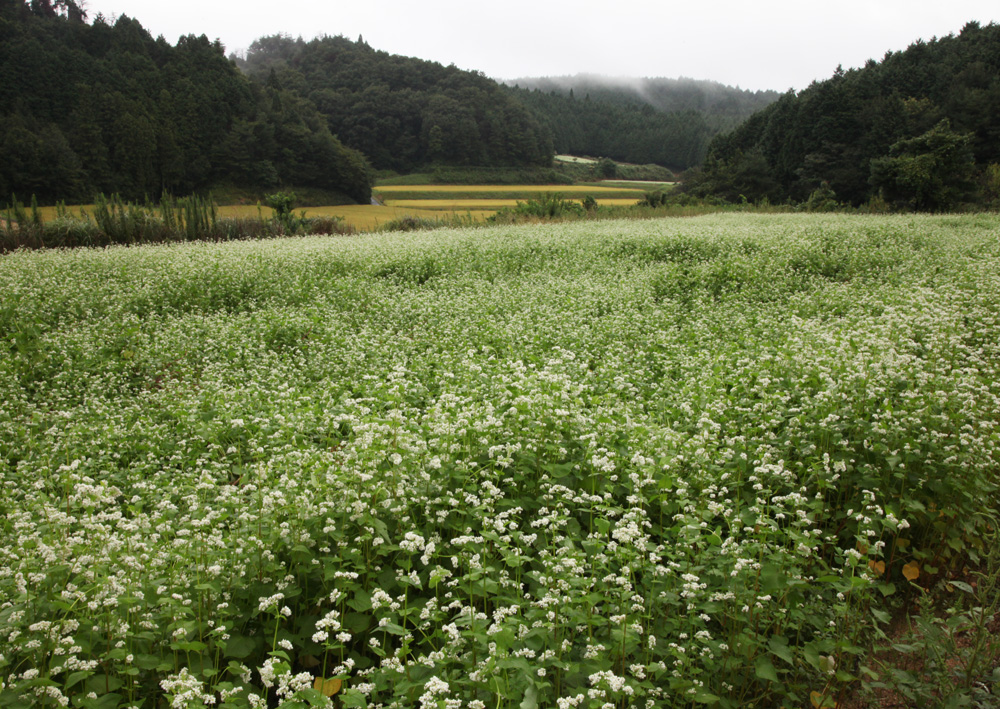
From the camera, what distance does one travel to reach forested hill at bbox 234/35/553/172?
75.7m

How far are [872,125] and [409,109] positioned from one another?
58.2 m

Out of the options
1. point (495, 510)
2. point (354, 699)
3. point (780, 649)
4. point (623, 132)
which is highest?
point (623, 132)

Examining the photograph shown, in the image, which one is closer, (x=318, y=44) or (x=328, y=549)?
(x=328, y=549)

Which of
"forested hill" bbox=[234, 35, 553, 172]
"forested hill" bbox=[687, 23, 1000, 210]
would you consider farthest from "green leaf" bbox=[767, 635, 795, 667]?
"forested hill" bbox=[234, 35, 553, 172]

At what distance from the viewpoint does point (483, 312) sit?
995 centimetres

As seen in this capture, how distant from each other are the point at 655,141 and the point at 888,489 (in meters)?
117

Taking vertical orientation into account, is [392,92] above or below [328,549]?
above

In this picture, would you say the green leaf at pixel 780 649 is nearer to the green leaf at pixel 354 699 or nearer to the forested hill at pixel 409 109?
the green leaf at pixel 354 699

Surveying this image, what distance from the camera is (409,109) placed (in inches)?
3093

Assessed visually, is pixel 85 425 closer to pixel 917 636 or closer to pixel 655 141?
pixel 917 636

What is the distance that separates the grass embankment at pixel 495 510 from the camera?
2.59 meters

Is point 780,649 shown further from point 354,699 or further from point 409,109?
point 409,109

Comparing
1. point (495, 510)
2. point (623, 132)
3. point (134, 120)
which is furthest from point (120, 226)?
point (623, 132)

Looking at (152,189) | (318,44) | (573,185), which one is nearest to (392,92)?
(318,44)
